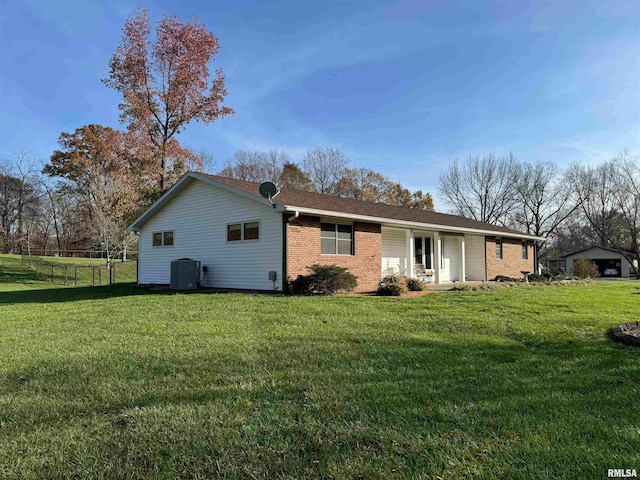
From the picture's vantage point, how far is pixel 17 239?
42156mm

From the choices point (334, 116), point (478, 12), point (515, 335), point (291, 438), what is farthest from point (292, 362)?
point (334, 116)

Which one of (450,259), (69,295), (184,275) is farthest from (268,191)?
(450,259)

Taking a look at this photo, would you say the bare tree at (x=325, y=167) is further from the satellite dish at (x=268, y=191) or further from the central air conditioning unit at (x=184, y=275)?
the satellite dish at (x=268, y=191)

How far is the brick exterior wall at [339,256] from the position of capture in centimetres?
1236

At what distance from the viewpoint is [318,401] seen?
3.43 metres

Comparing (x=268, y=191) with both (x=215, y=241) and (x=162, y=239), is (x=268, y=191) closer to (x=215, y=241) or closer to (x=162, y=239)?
(x=215, y=241)

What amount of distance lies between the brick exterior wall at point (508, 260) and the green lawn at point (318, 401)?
13914 millimetres

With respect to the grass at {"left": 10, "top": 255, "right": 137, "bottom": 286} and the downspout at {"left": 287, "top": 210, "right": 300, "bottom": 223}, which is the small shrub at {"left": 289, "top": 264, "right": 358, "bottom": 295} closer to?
the downspout at {"left": 287, "top": 210, "right": 300, "bottom": 223}

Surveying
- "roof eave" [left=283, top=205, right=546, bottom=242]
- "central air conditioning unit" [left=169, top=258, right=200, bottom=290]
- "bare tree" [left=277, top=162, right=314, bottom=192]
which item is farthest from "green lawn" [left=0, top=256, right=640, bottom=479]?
"bare tree" [left=277, top=162, right=314, bottom=192]

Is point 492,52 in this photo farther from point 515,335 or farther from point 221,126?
point 221,126

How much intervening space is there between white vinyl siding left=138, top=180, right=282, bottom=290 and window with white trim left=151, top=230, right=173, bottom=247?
19cm

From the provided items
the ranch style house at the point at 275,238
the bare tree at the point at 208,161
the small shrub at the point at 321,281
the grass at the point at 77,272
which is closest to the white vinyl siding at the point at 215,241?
the ranch style house at the point at 275,238

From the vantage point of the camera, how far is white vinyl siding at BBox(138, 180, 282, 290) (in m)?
12.7

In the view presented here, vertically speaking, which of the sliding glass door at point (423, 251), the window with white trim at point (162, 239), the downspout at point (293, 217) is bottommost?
the sliding glass door at point (423, 251)
